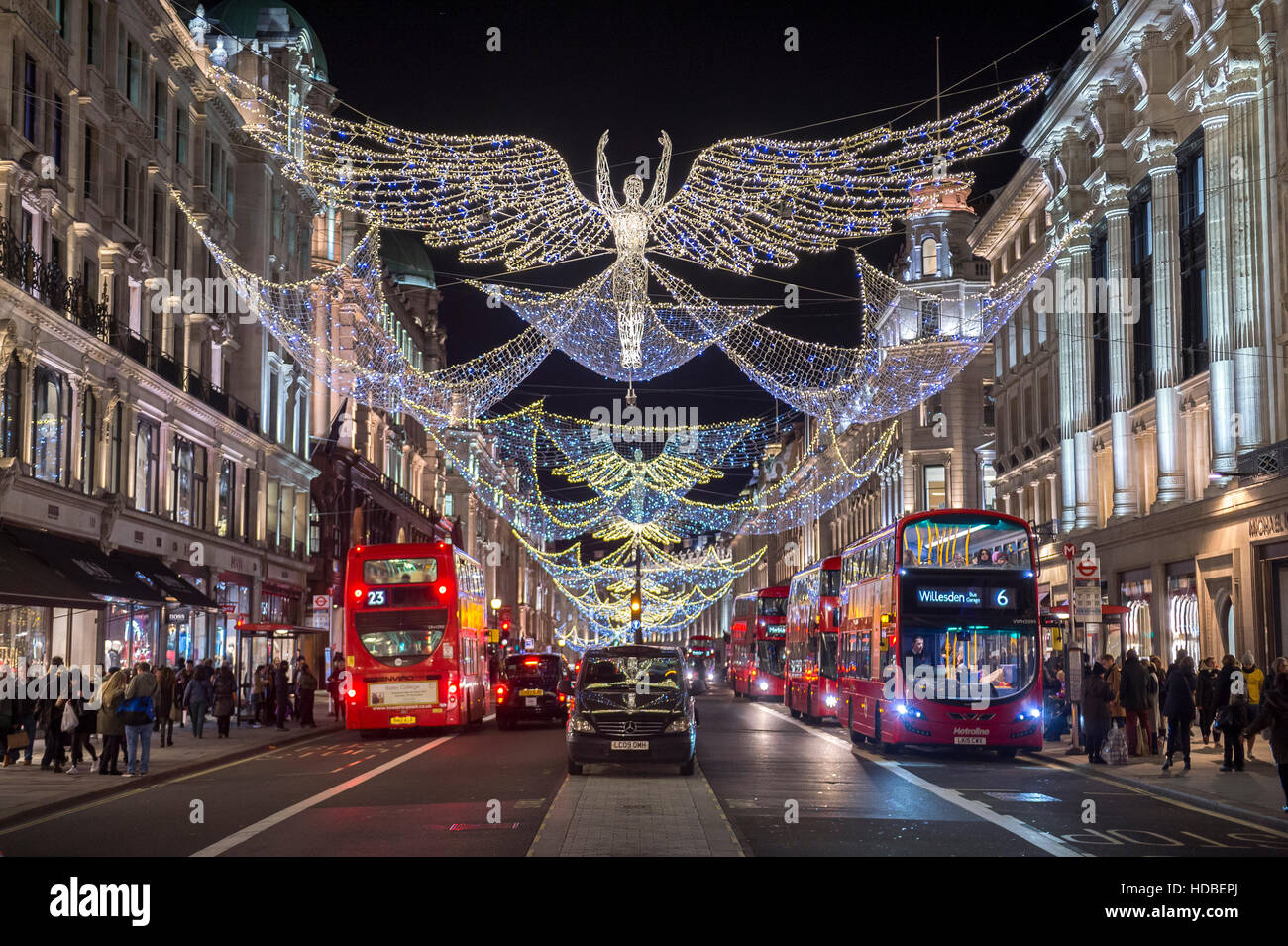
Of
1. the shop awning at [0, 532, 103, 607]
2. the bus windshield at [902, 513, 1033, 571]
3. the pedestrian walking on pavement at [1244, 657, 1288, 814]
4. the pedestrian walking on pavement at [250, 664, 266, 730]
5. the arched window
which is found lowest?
the pedestrian walking on pavement at [250, 664, 266, 730]

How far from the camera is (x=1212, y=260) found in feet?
113

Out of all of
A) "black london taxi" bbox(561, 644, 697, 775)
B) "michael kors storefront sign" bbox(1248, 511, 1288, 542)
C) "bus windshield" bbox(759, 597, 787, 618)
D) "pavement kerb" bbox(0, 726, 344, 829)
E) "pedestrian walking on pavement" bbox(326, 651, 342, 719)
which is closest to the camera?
"pavement kerb" bbox(0, 726, 344, 829)

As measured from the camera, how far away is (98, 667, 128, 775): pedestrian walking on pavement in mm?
22516

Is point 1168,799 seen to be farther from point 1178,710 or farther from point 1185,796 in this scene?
point 1178,710

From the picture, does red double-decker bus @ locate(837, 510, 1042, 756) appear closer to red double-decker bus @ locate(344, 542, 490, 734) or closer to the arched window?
red double-decker bus @ locate(344, 542, 490, 734)

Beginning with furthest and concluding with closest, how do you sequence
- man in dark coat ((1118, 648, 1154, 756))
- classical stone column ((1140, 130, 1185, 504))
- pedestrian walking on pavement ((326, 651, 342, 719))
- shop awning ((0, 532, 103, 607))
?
1. pedestrian walking on pavement ((326, 651, 342, 719))
2. classical stone column ((1140, 130, 1185, 504))
3. shop awning ((0, 532, 103, 607))
4. man in dark coat ((1118, 648, 1154, 756))

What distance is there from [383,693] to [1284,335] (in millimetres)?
20914

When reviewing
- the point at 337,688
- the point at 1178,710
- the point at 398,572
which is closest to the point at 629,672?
the point at 1178,710

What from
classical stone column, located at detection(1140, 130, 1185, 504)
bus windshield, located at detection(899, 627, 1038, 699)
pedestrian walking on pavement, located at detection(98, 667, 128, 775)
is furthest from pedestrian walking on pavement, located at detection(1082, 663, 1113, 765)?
pedestrian walking on pavement, located at detection(98, 667, 128, 775)

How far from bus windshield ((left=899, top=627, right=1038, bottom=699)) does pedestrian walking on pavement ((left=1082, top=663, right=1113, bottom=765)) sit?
1013mm

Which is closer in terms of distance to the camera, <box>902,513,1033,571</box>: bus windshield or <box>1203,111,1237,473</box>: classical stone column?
<box>902,513,1033,571</box>: bus windshield

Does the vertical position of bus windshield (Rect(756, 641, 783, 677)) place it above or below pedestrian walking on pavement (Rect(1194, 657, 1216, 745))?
below

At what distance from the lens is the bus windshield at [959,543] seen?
1003 inches
